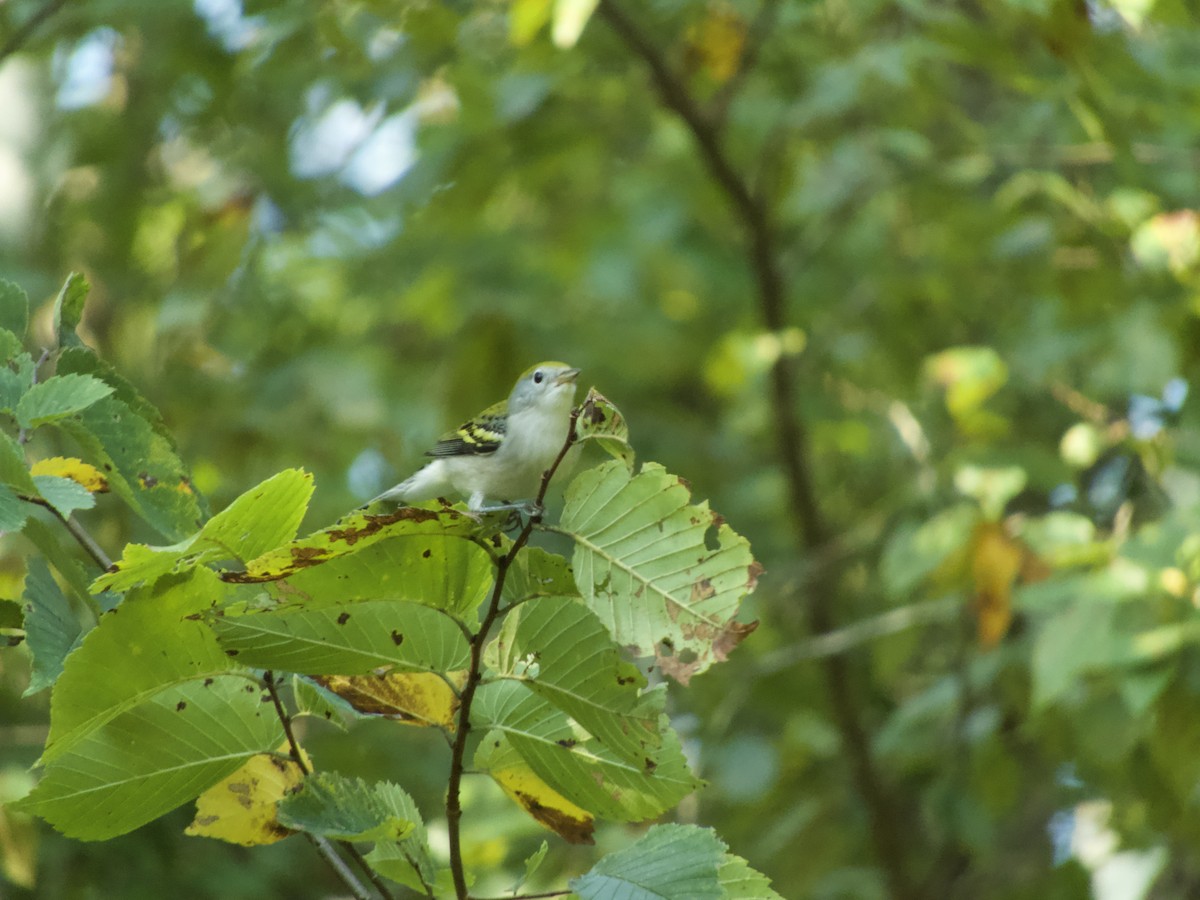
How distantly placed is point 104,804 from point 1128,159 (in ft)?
10.8

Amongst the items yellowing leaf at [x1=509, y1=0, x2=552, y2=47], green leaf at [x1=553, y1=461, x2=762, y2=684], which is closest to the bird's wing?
yellowing leaf at [x1=509, y1=0, x2=552, y2=47]

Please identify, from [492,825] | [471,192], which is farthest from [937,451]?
[492,825]

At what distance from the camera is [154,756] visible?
142 centimetres

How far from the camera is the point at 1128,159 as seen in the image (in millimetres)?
3670

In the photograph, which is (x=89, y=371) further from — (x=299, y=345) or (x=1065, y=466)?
(x=299, y=345)

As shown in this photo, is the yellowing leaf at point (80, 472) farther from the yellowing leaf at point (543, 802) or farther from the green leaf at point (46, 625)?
the yellowing leaf at point (543, 802)

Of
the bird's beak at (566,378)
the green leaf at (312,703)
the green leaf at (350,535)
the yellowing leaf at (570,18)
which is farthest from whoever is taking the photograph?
the yellowing leaf at (570,18)

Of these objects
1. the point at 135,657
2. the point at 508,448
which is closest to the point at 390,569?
the point at 135,657

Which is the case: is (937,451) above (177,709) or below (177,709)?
below

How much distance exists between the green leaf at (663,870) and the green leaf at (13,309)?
0.99m

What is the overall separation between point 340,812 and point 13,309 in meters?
0.79

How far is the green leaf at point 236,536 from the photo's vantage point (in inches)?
50.3

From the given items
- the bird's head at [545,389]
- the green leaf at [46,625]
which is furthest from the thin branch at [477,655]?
the bird's head at [545,389]

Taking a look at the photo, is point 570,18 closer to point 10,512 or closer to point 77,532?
point 77,532
